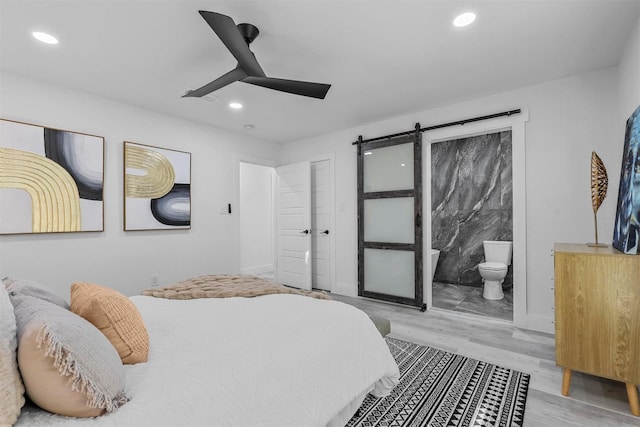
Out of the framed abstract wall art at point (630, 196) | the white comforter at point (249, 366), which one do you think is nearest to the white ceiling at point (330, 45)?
the framed abstract wall art at point (630, 196)

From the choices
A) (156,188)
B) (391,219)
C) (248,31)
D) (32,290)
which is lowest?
(32,290)

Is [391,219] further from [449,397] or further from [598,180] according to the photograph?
[449,397]

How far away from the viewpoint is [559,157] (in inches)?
115

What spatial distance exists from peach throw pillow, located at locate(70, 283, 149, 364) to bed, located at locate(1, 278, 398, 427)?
0.05 meters

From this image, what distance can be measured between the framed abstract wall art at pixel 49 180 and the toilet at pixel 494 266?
15.7 ft

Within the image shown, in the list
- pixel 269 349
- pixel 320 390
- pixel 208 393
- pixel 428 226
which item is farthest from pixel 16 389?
pixel 428 226

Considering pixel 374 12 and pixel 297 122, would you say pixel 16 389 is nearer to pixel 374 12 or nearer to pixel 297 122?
pixel 374 12

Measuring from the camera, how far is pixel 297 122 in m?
4.17

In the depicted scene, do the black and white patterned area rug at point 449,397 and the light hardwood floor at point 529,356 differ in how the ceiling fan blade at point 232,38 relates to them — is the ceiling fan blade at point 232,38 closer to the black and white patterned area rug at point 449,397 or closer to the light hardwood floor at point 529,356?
the black and white patterned area rug at point 449,397

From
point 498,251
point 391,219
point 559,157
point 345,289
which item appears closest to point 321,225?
point 345,289

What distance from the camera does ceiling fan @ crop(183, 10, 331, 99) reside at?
176 cm

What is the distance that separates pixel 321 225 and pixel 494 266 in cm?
258

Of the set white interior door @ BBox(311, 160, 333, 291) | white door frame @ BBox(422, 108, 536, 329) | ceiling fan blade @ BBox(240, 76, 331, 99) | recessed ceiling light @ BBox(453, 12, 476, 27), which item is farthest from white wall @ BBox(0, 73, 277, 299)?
white door frame @ BBox(422, 108, 536, 329)

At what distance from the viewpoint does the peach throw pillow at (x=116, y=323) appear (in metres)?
1.16
